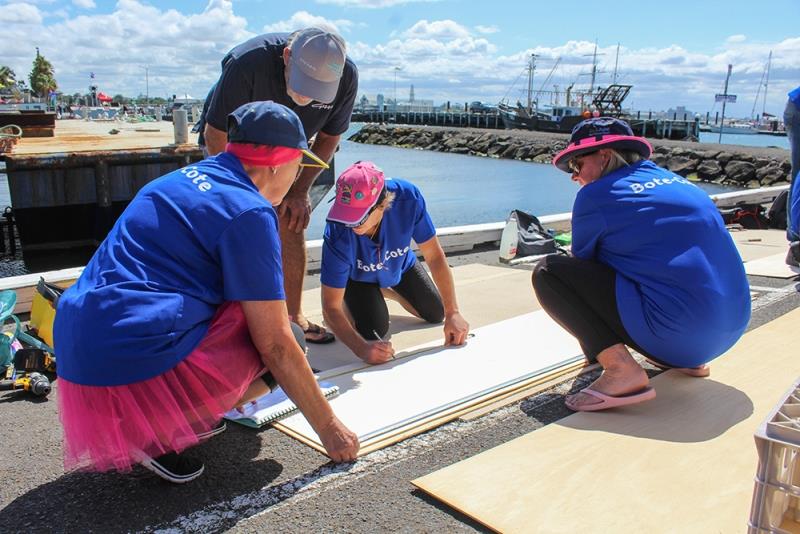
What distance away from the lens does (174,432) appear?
196 centimetres

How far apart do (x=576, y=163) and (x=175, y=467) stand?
1894 millimetres

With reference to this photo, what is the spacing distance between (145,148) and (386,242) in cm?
920

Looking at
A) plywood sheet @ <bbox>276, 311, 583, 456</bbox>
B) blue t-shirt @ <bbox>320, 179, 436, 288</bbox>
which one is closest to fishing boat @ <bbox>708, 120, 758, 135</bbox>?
plywood sheet @ <bbox>276, 311, 583, 456</bbox>

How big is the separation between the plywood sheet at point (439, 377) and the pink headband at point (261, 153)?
3.38 ft

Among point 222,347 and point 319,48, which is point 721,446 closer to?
point 222,347

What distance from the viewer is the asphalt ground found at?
194 cm

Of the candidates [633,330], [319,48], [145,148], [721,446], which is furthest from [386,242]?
[145,148]

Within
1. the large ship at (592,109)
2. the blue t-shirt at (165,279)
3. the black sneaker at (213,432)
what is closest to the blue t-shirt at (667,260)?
the blue t-shirt at (165,279)

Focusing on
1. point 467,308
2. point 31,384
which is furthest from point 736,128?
point 31,384

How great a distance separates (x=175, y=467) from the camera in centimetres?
211

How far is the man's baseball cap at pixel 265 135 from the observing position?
2.00 m

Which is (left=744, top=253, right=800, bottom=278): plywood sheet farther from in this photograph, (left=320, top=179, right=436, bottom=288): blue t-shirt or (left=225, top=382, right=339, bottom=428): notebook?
(left=225, top=382, right=339, bottom=428): notebook

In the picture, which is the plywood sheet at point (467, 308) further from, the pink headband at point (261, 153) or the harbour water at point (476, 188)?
the harbour water at point (476, 188)

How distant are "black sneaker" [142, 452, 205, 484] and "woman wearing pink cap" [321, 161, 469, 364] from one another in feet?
3.77
